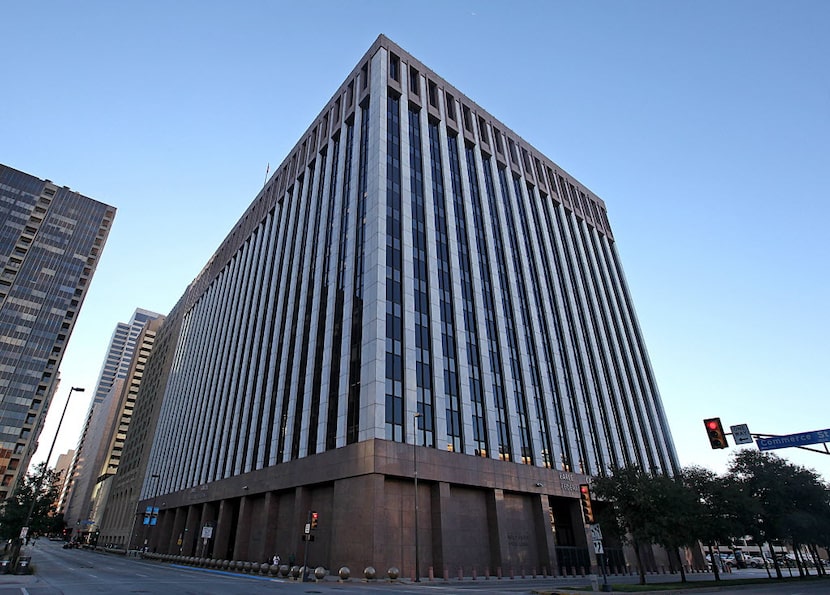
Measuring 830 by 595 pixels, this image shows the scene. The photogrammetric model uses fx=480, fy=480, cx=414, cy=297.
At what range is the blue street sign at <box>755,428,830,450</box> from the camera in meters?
22.4

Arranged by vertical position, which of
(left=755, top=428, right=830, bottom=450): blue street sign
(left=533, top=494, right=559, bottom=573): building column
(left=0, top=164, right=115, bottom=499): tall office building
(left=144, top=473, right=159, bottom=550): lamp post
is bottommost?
(left=533, top=494, right=559, bottom=573): building column

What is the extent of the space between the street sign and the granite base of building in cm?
2079

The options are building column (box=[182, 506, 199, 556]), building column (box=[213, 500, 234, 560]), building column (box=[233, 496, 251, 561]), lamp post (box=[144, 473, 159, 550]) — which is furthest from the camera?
lamp post (box=[144, 473, 159, 550])

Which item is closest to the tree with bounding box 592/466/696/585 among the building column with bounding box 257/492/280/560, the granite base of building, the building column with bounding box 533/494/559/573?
the building column with bounding box 533/494/559/573

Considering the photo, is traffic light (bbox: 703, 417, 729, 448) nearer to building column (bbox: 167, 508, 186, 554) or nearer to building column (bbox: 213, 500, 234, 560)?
building column (bbox: 213, 500, 234, 560)

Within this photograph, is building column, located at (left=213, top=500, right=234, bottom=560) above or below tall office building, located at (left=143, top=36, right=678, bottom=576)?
below

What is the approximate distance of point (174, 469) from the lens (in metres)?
81.3

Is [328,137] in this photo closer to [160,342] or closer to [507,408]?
[507,408]

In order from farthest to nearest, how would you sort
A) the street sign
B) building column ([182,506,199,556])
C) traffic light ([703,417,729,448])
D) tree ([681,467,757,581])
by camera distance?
building column ([182,506,199,556])
tree ([681,467,757,581])
the street sign
traffic light ([703,417,729,448])

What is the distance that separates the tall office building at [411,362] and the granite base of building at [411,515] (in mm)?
190

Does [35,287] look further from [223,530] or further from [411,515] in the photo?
[411,515]

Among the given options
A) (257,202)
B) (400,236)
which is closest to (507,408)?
(400,236)

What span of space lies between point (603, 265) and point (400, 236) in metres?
50.5

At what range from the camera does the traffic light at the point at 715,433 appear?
22.1m
